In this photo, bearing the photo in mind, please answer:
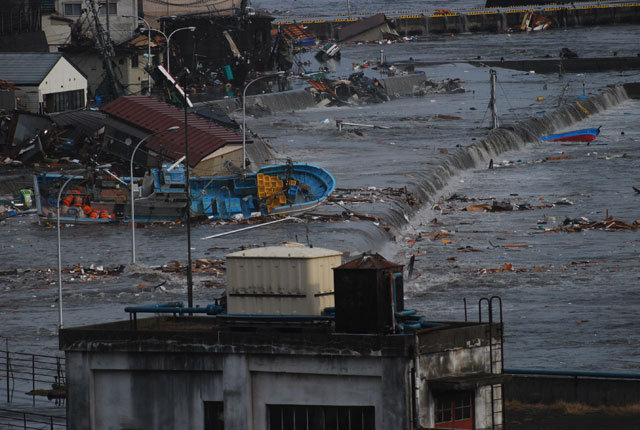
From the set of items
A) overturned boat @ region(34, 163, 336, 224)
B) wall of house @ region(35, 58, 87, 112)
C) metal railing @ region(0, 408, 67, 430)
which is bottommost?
metal railing @ region(0, 408, 67, 430)

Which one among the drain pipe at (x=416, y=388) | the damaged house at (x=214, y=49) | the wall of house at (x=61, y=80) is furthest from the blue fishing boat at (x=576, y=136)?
the drain pipe at (x=416, y=388)

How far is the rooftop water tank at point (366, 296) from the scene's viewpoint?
1934cm

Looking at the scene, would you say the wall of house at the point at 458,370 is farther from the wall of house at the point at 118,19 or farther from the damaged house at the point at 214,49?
the damaged house at the point at 214,49

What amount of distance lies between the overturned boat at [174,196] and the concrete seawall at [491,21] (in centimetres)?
12031

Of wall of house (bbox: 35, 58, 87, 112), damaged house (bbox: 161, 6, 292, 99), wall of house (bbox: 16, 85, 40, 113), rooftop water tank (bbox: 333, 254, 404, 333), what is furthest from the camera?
damaged house (bbox: 161, 6, 292, 99)

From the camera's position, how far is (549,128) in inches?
3984

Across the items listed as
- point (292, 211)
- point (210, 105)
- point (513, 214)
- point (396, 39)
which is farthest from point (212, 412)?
point (396, 39)

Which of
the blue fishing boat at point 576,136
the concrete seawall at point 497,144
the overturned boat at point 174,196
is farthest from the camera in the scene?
the blue fishing boat at point 576,136

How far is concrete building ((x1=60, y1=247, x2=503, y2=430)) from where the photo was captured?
19.0 m

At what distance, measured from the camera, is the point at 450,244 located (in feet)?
193

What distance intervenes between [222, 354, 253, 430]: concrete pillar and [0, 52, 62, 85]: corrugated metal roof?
220 ft

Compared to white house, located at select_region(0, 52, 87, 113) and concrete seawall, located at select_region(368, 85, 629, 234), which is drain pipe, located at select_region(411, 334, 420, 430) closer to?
concrete seawall, located at select_region(368, 85, 629, 234)

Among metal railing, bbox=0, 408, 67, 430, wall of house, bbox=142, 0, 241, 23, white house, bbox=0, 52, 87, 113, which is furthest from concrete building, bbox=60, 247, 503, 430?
wall of house, bbox=142, 0, 241, 23

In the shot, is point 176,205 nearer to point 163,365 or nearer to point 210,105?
point 210,105
